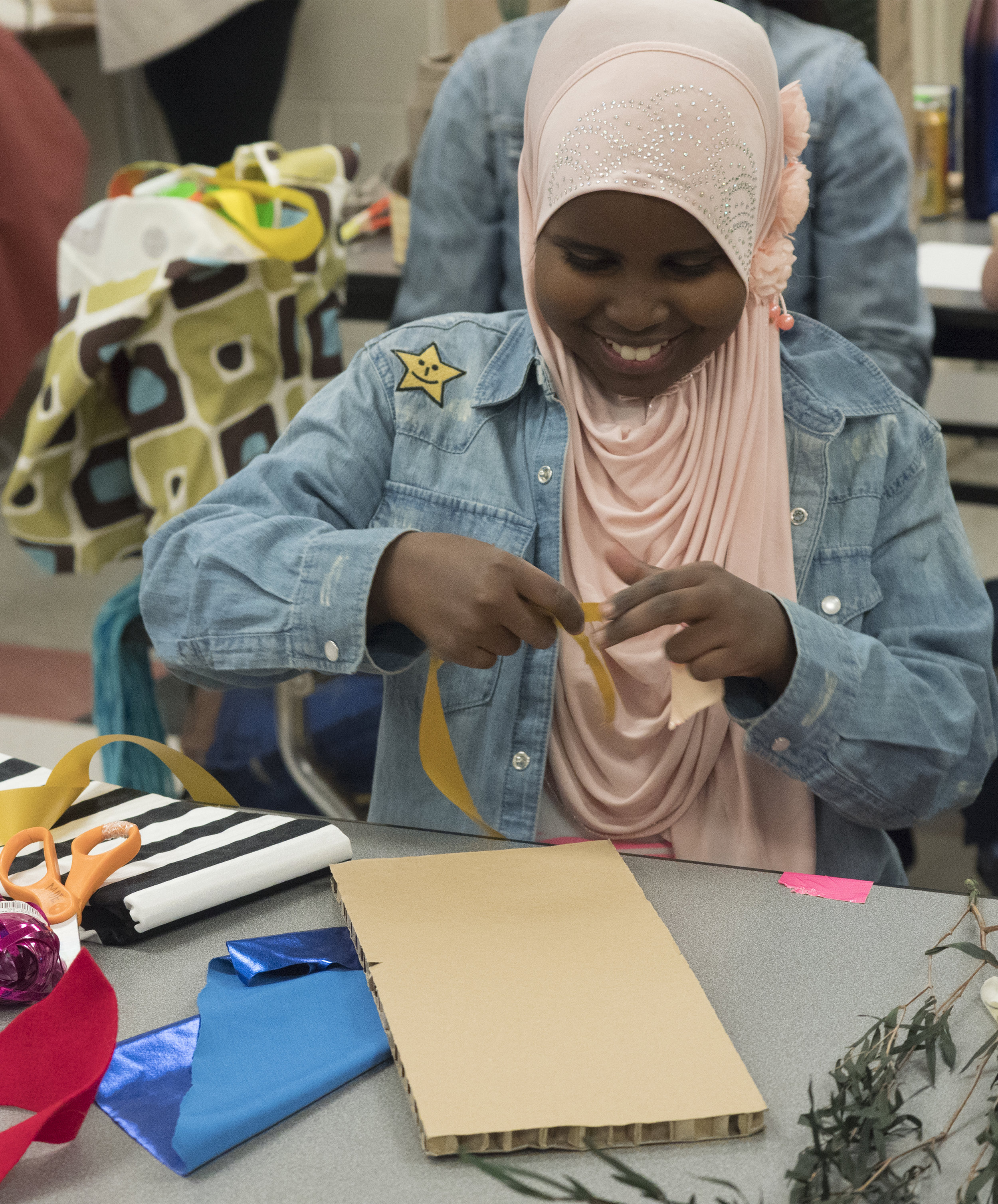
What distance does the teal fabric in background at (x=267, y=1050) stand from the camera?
67cm

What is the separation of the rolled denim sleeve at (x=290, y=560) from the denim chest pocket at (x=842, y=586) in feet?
1.11

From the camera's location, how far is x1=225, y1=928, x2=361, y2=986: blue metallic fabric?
31.2 inches

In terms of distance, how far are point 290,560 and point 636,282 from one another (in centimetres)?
33

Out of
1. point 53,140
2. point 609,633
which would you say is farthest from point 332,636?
point 53,140

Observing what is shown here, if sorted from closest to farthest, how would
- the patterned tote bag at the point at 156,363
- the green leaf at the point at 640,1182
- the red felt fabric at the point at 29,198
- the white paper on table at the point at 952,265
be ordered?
1. the green leaf at the point at 640,1182
2. the patterned tote bag at the point at 156,363
3. the white paper on table at the point at 952,265
4. the red felt fabric at the point at 29,198

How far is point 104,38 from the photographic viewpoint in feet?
11.9

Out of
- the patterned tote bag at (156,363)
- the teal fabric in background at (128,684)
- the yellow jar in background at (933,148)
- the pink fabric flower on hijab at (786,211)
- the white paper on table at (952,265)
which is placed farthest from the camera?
the yellow jar in background at (933,148)

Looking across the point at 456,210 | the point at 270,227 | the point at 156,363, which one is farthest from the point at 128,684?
the point at 456,210

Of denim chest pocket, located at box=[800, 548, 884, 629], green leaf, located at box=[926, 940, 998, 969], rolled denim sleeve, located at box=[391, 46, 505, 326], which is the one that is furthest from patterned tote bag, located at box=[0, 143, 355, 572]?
green leaf, located at box=[926, 940, 998, 969]

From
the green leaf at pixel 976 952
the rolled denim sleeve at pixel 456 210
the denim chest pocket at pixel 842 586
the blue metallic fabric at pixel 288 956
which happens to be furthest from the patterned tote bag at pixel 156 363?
the green leaf at pixel 976 952

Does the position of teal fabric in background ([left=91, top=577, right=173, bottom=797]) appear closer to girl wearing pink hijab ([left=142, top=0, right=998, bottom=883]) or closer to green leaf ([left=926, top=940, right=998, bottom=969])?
girl wearing pink hijab ([left=142, top=0, right=998, bottom=883])

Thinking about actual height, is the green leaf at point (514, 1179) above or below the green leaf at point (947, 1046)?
above

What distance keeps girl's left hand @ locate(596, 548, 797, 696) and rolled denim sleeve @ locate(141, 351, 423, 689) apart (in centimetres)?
18

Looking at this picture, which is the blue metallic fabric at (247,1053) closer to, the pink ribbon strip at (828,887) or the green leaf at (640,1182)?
the green leaf at (640,1182)
